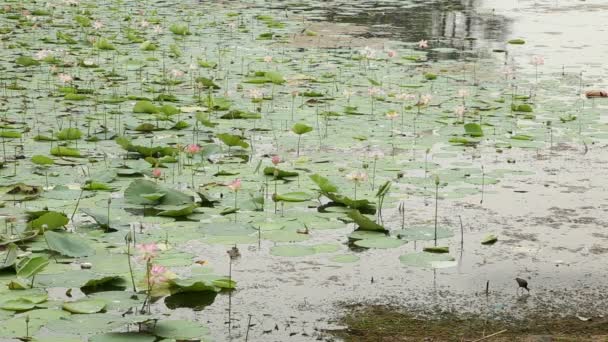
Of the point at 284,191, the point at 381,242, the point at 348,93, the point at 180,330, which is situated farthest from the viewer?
the point at 348,93

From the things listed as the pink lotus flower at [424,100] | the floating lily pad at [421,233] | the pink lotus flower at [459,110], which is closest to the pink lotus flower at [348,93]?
the pink lotus flower at [424,100]

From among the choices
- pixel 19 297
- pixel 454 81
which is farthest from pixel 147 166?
pixel 454 81

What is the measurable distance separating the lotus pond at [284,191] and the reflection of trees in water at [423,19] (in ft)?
6.37

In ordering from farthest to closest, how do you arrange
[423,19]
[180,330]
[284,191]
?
1. [423,19]
2. [284,191]
3. [180,330]

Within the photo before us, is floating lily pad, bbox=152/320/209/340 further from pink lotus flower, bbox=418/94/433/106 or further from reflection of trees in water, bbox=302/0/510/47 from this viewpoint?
reflection of trees in water, bbox=302/0/510/47

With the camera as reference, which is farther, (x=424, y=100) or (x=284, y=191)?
(x=424, y=100)

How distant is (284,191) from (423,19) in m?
8.43

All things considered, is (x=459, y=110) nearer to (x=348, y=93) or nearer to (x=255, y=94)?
(x=348, y=93)

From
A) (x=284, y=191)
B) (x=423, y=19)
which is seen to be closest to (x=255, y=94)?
(x=284, y=191)

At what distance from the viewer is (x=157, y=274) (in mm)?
3152

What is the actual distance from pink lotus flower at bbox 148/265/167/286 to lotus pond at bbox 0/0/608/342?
0.03 m

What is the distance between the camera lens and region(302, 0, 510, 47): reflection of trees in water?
11273 millimetres

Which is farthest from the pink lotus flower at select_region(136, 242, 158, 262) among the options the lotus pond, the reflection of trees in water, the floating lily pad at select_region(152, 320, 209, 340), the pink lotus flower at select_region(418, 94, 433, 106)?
the reflection of trees in water

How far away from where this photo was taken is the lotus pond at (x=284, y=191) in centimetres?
334
